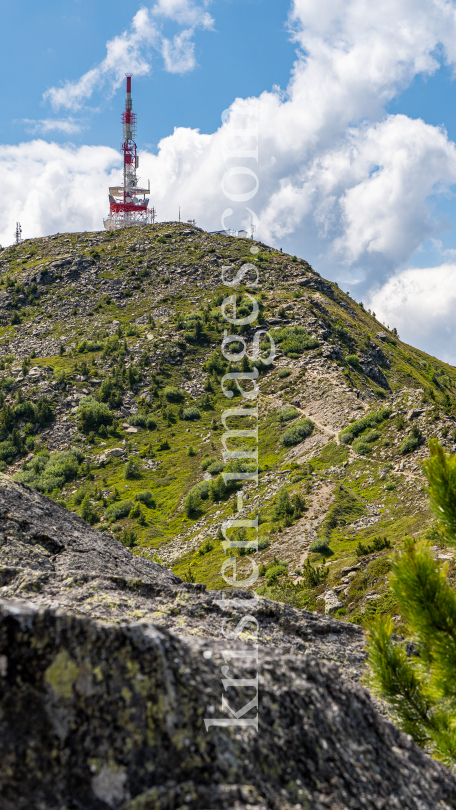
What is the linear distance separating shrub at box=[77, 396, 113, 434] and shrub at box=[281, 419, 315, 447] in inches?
1199

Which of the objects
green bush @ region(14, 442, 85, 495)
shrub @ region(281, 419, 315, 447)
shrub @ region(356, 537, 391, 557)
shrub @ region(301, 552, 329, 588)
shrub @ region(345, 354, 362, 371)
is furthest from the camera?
shrub @ region(345, 354, 362, 371)

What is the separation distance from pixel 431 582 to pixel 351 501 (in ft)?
125

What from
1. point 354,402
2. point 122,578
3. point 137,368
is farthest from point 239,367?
point 122,578

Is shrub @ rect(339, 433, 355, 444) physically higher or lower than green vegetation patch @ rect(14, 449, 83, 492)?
lower

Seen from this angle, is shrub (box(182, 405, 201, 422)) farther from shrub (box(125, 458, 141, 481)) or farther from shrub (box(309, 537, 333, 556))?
shrub (box(309, 537, 333, 556))

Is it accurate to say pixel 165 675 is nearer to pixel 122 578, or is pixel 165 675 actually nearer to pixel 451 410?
pixel 122 578

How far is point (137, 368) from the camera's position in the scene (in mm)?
85438

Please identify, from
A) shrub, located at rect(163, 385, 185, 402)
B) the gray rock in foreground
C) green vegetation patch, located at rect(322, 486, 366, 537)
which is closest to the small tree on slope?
the gray rock in foreground

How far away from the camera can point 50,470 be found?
64500 mm

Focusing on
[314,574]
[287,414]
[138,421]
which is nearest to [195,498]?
[287,414]

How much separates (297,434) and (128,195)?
101 m

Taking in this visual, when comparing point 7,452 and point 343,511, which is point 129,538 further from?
point 7,452

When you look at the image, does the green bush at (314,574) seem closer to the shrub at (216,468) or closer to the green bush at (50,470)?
the shrub at (216,468)

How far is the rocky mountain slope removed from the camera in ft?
126
